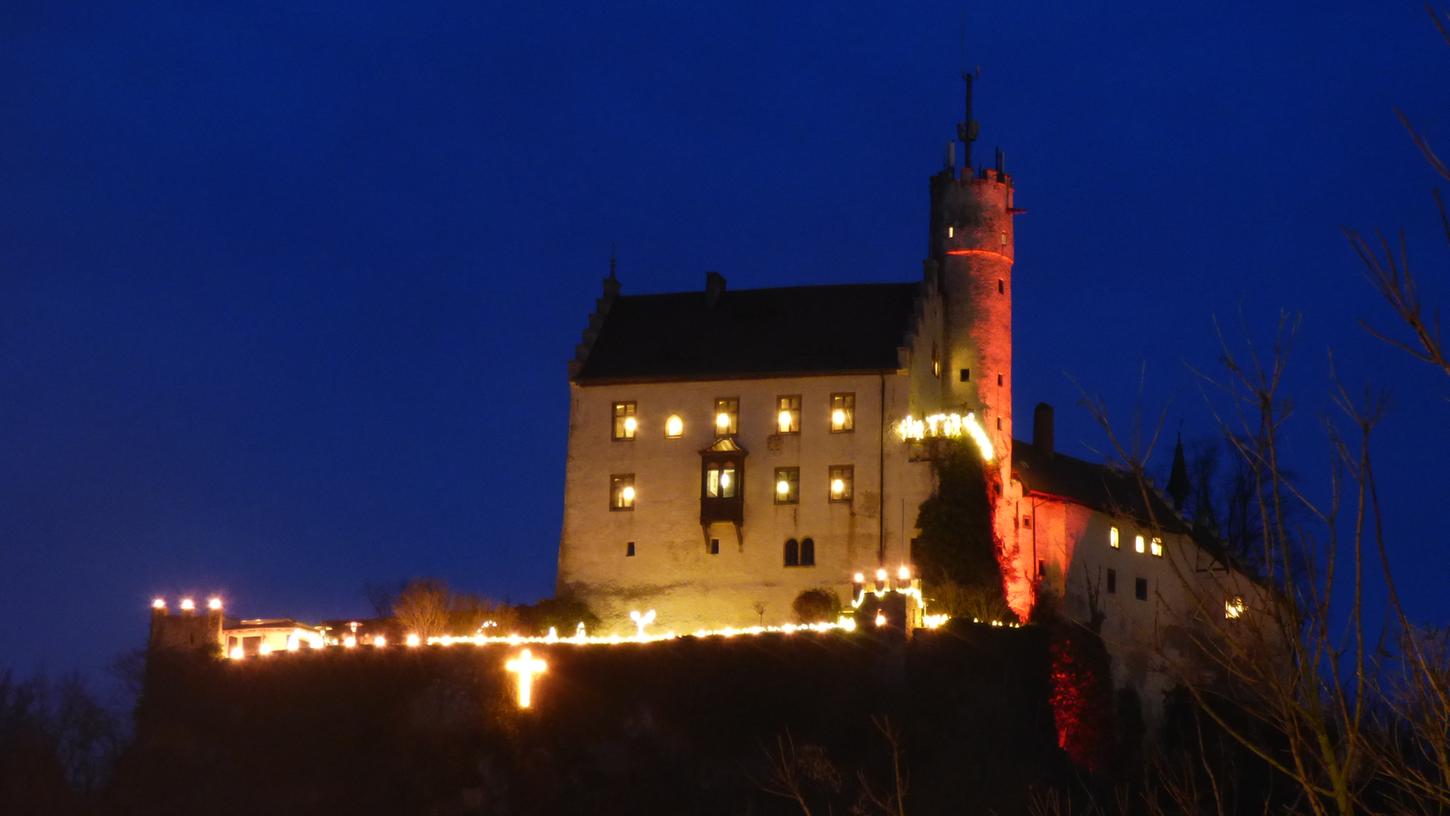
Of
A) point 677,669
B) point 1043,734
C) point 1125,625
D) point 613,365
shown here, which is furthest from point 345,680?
point 1125,625

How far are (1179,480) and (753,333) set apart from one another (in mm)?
29141

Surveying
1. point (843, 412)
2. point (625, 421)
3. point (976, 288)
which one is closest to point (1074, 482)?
point (976, 288)

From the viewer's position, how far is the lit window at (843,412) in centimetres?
6594

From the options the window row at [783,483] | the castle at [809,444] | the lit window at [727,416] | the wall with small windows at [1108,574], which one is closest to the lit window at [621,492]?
the castle at [809,444]

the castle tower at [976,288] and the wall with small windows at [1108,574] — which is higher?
the castle tower at [976,288]

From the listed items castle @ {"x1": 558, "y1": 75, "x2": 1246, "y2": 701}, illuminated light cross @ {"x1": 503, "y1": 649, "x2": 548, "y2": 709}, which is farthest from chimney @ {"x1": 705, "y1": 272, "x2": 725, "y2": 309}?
illuminated light cross @ {"x1": 503, "y1": 649, "x2": 548, "y2": 709}

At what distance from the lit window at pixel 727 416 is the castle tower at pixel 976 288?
24.6 feet

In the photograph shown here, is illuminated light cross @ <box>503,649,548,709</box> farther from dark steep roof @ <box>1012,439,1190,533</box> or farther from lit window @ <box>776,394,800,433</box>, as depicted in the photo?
dark steep roof @ <box>1012,439,1190,533</box>

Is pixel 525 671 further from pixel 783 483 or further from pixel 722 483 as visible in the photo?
pixel 783 483

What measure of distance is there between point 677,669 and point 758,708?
8.98ft

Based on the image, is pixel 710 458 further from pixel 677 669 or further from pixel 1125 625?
pixel 1125 625

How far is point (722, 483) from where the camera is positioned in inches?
2601

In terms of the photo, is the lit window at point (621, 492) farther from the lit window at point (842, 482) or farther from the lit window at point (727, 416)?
the lit window at point (842, 482)

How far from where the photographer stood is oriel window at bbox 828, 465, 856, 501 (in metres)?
65.2
